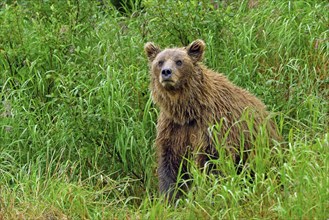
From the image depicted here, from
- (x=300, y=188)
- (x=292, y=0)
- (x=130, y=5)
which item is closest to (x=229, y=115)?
(x=300, y=188)

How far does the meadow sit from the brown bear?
268mm

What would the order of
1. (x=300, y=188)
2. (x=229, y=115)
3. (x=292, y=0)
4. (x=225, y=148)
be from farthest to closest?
(x=292, y=0), (x=229, y=115), (x=225, y=148), (x=300, y=188)

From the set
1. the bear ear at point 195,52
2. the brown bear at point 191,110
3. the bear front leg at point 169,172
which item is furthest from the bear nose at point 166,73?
the bear front leg at point 169,172

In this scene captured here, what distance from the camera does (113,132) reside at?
8.35m

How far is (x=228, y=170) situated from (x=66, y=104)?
80.8 inches

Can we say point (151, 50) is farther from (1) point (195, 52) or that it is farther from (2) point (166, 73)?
(2) point (166, 73)

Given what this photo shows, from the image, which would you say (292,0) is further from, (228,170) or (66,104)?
(228,170)

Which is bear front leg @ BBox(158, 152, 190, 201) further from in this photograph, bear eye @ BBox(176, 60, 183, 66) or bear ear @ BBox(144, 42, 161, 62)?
bear ear @ BBox(144, 42, 161, 62)

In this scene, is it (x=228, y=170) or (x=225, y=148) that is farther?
(x=225, y=148)

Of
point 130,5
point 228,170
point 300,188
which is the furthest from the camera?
point 130,5

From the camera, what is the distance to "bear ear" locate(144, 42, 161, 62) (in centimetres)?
821

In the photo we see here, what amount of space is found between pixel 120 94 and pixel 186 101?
81cm

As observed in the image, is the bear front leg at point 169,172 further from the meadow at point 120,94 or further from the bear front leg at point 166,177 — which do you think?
the meadow at point 120,94

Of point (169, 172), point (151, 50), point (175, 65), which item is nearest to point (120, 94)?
point (151, 50)
